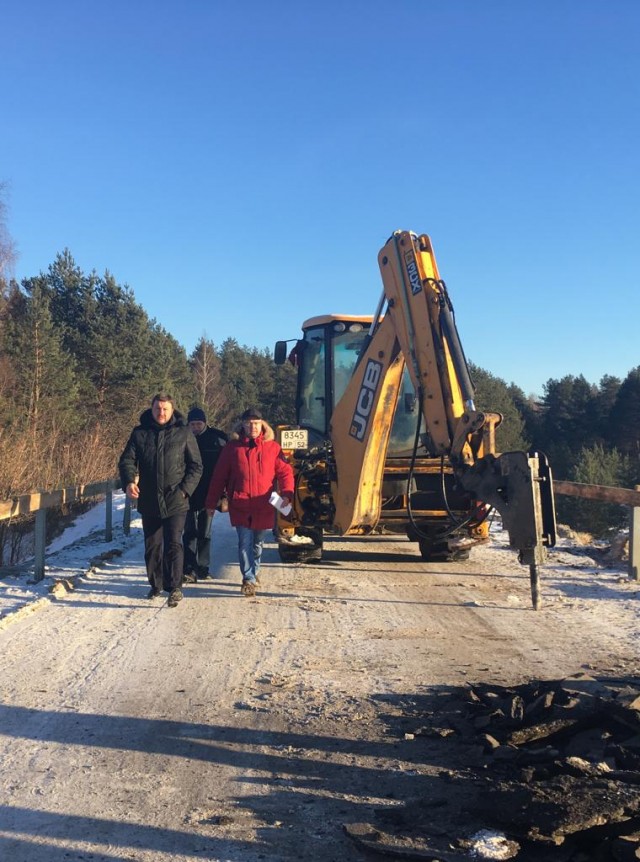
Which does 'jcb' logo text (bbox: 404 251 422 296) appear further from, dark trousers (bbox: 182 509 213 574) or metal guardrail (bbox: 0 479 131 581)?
metal guardrail (bbox: 0 479 131 581)

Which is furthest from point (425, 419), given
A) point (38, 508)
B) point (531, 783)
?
point (531, 783)

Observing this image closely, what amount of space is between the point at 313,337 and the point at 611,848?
27.6ft

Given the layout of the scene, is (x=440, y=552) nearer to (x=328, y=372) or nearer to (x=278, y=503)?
(x=328, y=372)

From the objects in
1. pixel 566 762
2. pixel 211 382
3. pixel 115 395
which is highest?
pixel 211 382

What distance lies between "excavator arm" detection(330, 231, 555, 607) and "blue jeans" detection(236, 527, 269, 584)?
1.32m

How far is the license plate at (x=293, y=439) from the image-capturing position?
922 centimetres

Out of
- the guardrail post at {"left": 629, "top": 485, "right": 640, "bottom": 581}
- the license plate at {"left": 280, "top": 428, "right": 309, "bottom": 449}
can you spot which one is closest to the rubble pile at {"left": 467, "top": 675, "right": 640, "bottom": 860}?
the guardrail post at {"left": 629, "top": 485, "right": 640, "bottom": 581}

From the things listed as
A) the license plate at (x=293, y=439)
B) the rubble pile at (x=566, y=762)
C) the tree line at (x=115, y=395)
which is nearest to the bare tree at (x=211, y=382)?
the tree line at (x=115, y=395)

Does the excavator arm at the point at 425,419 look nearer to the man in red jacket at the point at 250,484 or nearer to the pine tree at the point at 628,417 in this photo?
the man in red jacket at the point at 250,484

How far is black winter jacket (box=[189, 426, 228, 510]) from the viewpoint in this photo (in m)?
8.38

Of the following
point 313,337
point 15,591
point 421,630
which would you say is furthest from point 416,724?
point 313,337

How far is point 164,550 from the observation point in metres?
7.23

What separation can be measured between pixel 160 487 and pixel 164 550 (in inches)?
23.7

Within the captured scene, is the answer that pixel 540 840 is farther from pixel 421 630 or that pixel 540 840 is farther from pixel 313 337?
pixel 313 337
